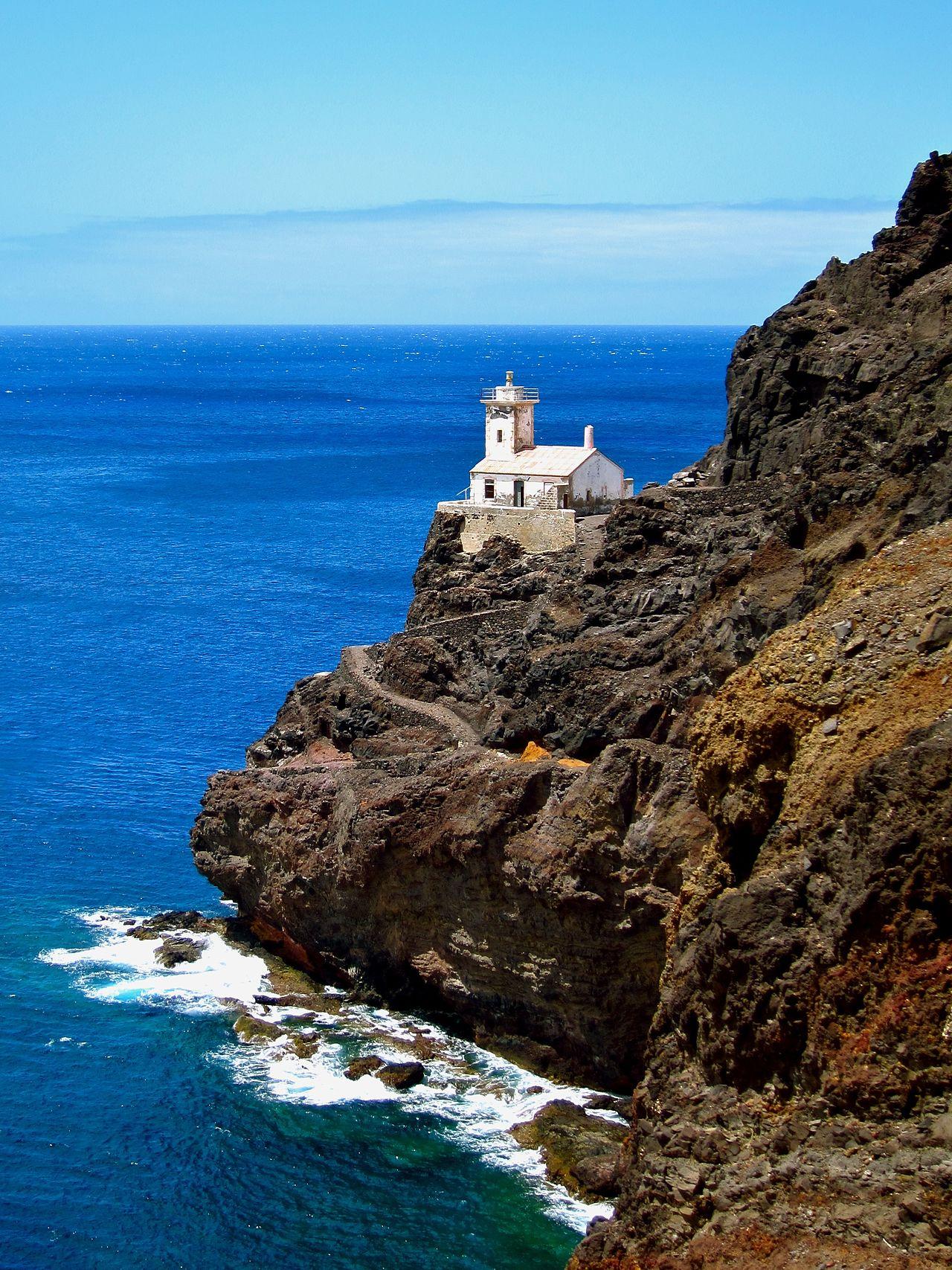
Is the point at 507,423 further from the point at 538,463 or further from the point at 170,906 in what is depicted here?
the point at 170,906

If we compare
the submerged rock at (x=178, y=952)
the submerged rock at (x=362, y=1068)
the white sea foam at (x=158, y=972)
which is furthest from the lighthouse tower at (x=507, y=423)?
the submerged rock at (x=362, y=1068)

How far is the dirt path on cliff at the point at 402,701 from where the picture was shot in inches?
1551

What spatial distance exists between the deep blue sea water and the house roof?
1310 centimetres

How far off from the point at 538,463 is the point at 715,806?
35183 millimetres

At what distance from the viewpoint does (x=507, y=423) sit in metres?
55.2

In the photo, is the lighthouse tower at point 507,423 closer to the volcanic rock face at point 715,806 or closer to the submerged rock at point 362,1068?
the volcanic rock face at point 715,806

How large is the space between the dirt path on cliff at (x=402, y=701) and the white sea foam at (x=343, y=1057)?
7.23 metres

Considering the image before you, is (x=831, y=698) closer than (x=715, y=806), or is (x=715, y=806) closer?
(x=831, y=698)

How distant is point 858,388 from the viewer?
35.8 meters

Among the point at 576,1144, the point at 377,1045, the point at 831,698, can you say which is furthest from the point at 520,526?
the point at 831,698

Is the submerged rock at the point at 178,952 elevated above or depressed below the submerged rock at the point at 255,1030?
above

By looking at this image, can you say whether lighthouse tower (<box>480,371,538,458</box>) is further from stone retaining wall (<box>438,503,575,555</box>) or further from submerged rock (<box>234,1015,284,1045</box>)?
submerged rock (<box>234,1015,284,1045</box>)

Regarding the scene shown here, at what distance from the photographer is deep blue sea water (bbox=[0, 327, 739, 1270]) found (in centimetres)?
2688

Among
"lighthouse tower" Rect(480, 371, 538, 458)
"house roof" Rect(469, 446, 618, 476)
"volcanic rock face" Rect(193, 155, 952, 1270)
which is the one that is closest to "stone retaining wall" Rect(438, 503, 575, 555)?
"volcanic rock face" Rect(193, 155, 952, 1270)
